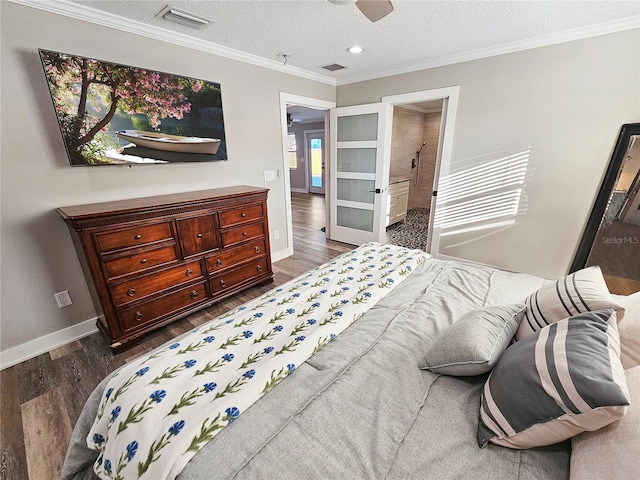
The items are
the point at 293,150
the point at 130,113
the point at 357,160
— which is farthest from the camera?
the point at 293,150

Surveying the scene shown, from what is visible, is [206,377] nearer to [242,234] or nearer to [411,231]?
[242,234]

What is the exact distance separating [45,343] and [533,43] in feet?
15.8

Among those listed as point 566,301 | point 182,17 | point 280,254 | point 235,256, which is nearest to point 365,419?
point 566,301

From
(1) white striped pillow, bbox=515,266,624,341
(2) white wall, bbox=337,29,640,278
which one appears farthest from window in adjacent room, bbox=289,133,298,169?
(1) white striped pillow, bbox=515,266,624,341

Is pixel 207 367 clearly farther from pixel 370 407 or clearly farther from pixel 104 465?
pixel 370 407

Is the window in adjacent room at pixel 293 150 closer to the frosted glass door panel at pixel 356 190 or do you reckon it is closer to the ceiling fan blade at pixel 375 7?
the frosted glass door panel at pixel 356 190

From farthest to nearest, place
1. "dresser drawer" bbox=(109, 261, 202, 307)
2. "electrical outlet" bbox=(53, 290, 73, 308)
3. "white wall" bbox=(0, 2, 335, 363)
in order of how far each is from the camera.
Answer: "electrical outlet" bbox=(53, 290, 73, 308), "dresser drawer" bbox=(109, 261, 202, 307), "white wall" bbox=(0, 2, 335, 363)

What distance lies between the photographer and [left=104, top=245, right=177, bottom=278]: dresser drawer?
185 cm

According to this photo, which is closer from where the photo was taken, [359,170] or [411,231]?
[359,170]

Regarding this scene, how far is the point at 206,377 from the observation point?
37.3 inches

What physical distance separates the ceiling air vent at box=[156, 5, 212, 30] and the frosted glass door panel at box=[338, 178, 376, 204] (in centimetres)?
249

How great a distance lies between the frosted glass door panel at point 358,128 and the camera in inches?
139

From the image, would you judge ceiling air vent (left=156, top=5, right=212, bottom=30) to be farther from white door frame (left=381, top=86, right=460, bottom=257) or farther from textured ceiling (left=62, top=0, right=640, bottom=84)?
white door frame (left=381, top=86, right=460, bottom=257)

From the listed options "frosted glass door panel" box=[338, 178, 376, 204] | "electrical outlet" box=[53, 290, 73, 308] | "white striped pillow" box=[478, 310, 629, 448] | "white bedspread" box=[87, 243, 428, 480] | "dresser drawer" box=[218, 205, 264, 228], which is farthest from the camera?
"frosted glass door panel" box=[338, 178, 376, 204]
